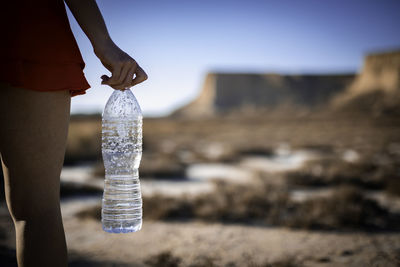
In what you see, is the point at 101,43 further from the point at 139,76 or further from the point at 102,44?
the point at 139,76

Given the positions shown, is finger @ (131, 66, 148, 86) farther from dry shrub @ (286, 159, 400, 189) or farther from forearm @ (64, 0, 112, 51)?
dry shrub @ (286, 159, 400, 189)

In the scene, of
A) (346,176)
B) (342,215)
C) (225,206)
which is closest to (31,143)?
(225,206)

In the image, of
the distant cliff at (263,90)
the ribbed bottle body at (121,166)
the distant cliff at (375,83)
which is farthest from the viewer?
the distant cliff at (263,90)

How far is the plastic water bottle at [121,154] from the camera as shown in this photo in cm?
196

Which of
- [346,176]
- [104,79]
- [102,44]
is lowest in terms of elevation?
[346,176]

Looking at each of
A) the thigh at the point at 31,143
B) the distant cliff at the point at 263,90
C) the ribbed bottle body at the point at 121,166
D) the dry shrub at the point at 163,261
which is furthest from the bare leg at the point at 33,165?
the distant cliff at the point at 263,90

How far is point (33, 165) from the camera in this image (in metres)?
1.08

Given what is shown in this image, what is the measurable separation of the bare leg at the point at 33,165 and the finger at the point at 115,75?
189 mm

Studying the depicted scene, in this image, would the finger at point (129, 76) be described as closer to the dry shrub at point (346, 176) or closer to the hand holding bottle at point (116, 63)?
the hand holding bottle at point (116, 63)

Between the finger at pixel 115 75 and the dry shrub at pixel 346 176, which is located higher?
the finger at pixel 115 75

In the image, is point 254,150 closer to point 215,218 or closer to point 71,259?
point 215,218

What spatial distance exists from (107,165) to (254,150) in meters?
9.87

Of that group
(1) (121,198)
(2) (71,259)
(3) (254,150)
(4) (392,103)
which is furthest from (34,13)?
(4) (392,103)

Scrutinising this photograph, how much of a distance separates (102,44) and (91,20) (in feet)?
0.32
